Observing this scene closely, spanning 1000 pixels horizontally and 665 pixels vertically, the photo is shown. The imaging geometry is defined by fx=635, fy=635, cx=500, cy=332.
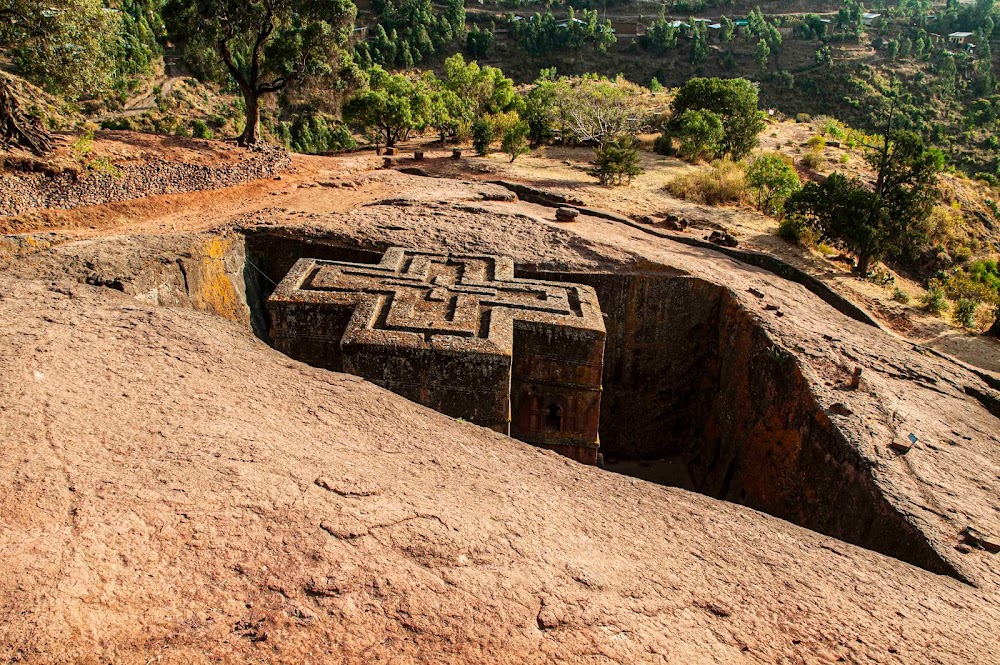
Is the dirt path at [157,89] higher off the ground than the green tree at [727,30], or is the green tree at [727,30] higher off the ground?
the green tree at [727,30]

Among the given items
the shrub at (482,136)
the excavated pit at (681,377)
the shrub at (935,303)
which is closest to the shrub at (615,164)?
the shrub at (482,136)

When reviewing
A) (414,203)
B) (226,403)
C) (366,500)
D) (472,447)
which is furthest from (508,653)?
(414,203)

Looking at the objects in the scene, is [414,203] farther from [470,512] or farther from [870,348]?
[470,512]

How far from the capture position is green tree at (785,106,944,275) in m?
14.6

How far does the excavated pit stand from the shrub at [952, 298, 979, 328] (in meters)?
6.39

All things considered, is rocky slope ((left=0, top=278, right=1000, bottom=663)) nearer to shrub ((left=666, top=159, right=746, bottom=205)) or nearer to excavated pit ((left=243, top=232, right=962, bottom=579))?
excavated pit ((left=243, top=232, right=962, bottom=579))

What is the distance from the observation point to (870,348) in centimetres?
887

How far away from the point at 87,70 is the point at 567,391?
12928 millimetres

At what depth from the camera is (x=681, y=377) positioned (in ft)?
33.7

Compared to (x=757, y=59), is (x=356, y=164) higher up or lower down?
lower down

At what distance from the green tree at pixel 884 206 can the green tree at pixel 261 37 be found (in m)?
12.6

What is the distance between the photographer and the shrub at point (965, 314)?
41.4 feet

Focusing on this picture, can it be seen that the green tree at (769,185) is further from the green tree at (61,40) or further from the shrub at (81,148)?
the green tree at (61,40)

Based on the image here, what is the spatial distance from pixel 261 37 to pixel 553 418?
13.7 meters
